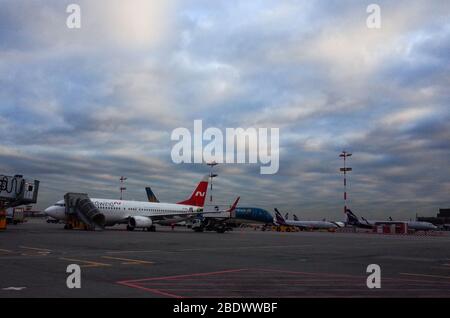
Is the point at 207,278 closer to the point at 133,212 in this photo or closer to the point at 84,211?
the point at 84,211

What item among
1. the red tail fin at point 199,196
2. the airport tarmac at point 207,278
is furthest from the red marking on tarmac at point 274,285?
the red tail fin at point 199,196

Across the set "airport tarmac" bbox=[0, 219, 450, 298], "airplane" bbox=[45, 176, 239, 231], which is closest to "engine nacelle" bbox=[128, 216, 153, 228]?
"airplane" bbox=[45, 176, 239, 231]

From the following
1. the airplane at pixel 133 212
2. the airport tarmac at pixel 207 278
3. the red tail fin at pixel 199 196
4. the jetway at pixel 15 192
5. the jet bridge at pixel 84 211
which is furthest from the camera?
the red tail fin at pixel 199 196

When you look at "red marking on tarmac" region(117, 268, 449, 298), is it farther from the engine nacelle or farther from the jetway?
the engine nacelle

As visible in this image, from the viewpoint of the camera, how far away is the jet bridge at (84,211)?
50.7 m

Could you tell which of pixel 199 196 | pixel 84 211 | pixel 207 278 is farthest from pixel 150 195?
pixel 207 278

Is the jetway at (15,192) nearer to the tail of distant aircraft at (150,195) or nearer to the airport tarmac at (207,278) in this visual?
the airport tarmac at (207,278)

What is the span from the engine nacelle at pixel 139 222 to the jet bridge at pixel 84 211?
147 inches
